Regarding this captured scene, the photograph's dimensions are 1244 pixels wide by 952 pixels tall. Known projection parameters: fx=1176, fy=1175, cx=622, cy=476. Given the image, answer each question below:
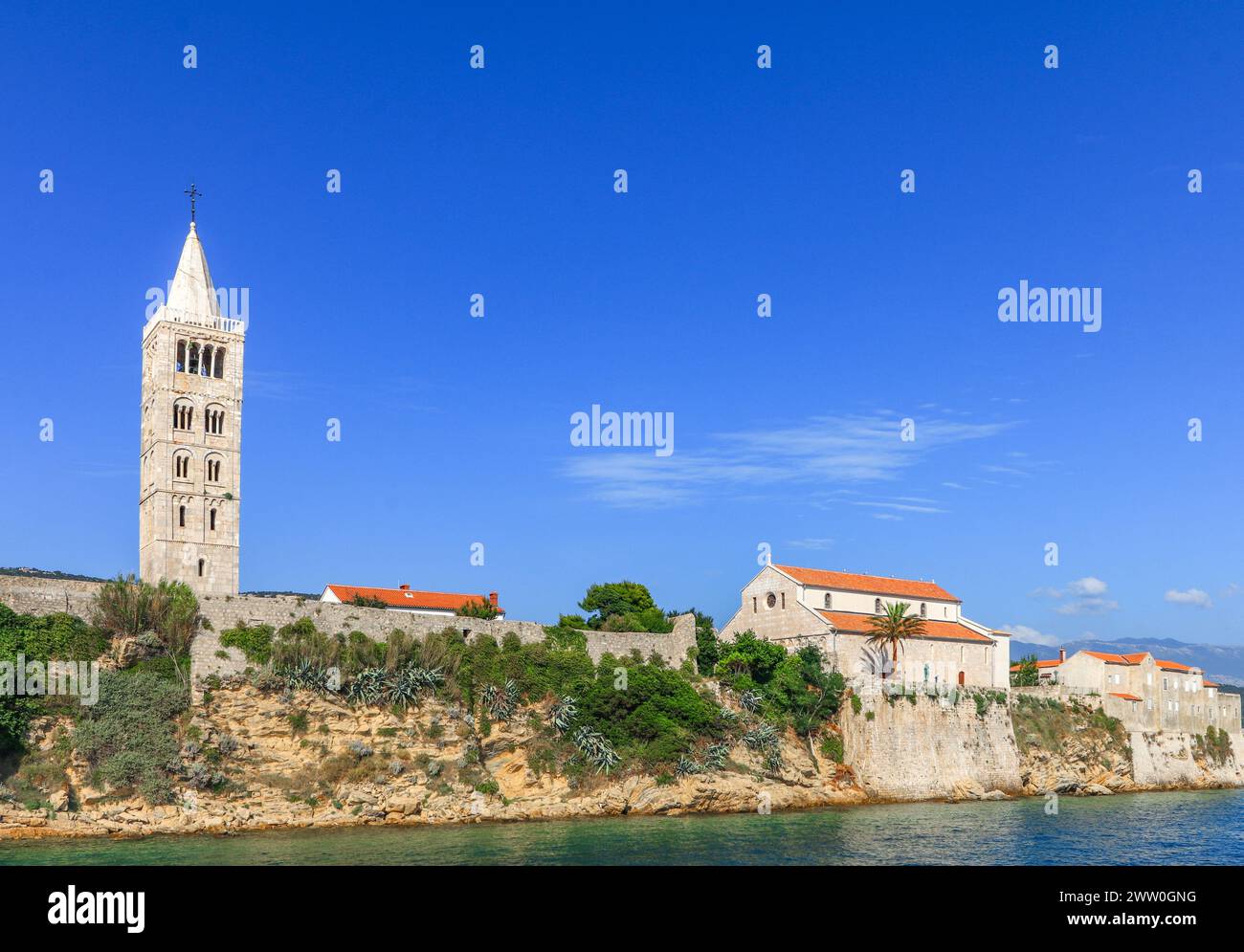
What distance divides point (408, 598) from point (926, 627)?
27691 mm

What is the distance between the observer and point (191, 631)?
138 feet

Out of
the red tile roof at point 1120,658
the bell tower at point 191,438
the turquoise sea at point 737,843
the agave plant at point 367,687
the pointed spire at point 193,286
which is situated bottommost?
the turquoise sea at point 737,843

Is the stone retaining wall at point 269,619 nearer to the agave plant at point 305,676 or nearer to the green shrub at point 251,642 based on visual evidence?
the green shrub at point 251,642

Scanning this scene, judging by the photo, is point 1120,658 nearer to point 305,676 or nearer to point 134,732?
point 305,676

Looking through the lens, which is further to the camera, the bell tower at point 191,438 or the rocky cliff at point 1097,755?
the rocky cliff at point 1097,755

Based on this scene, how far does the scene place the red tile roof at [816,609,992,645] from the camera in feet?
189

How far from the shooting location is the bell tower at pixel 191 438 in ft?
166

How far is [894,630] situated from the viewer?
57.3 metres

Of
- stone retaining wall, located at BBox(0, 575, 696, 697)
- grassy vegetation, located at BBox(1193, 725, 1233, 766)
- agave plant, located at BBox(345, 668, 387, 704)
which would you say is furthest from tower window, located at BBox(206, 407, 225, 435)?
grassy vegetation, located at BBox(1193, 725, 1233, 766)

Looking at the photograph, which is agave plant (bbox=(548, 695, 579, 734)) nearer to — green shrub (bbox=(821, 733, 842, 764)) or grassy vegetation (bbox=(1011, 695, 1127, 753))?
green shrub (bbox=(821, 733, 842, 764))

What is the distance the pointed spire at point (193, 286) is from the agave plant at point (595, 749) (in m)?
25.1

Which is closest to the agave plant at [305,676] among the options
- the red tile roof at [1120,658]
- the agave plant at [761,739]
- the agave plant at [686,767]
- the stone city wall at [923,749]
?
the agave plant at [686,767]
